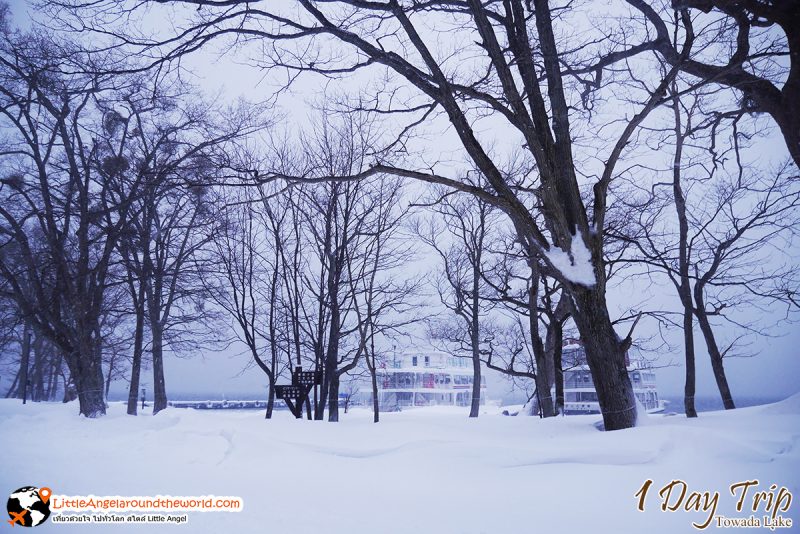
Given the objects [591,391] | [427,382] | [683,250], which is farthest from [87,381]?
[427,382]

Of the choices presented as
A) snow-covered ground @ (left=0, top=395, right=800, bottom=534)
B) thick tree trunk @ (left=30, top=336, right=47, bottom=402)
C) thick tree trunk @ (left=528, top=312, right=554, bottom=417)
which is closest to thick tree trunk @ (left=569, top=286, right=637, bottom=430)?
snow-covered ground @ (left=0, top=395, right=800, bottom=534)

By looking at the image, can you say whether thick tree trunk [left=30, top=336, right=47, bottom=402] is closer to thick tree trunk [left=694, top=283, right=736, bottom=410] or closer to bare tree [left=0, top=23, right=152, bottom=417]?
bare tree [left=0, top=23, right=152, bottom=417]

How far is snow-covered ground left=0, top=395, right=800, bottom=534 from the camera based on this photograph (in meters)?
2.87

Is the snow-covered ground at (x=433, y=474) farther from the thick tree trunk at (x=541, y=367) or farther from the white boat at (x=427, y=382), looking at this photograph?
the white boat at (x=427, y=382)

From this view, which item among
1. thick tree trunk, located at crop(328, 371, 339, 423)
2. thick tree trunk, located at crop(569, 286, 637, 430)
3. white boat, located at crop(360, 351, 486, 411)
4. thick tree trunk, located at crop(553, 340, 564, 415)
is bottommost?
white boat, located at crop(360, 351, 486, 411)

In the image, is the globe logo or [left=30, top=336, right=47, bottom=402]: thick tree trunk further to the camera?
[left=30, top=336, right=47, bottom=402]: thick tree trunk

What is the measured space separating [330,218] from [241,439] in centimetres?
1003

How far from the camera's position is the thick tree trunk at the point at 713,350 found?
41.9 ft

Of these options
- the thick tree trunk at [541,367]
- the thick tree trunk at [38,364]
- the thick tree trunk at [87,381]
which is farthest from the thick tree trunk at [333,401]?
the thick tree trunk at [38,364]

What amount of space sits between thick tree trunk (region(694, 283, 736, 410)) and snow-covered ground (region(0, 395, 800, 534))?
8137mm

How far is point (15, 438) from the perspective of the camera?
20.9 ft

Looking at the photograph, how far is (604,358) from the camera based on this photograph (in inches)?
221

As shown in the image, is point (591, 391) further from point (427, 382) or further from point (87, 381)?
point (87, 381)

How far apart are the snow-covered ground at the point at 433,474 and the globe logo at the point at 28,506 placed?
9 centimetres
